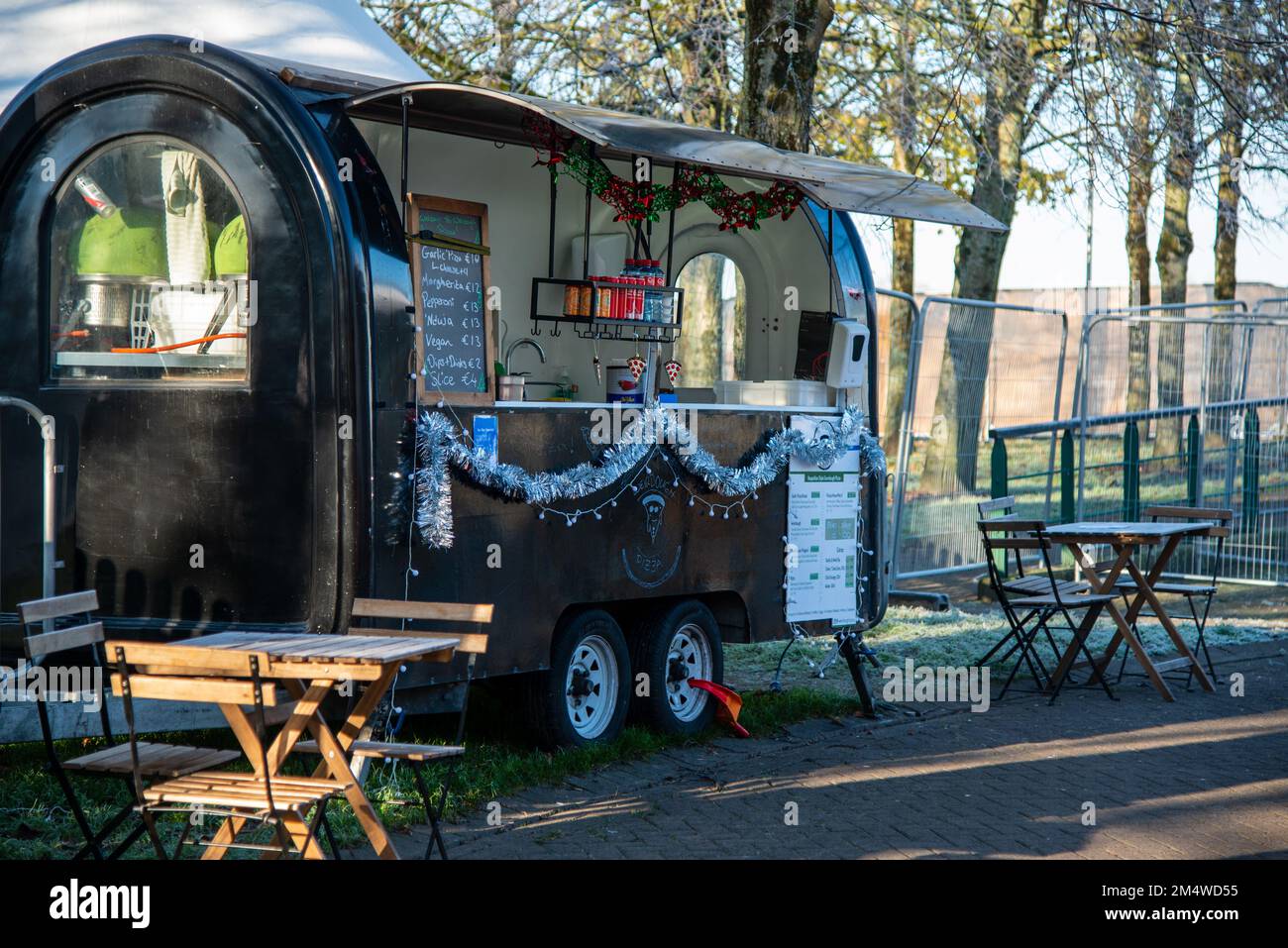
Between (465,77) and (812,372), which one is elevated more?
(465,77)

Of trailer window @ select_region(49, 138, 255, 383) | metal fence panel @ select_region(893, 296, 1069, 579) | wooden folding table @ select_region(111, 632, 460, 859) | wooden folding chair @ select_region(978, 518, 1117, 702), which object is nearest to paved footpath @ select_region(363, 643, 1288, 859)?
wooden folding chair @ select_region(978, 518, 1117, 702)

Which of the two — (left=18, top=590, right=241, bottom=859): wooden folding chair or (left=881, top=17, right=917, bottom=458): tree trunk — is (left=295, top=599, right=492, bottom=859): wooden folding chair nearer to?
(left=18, top=590, right=241, bottom=859): wooden folding chair

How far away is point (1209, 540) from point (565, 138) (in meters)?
9.44

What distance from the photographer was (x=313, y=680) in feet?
15.6

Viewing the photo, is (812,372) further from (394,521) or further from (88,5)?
(88,5)

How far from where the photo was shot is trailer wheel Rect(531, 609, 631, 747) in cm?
716

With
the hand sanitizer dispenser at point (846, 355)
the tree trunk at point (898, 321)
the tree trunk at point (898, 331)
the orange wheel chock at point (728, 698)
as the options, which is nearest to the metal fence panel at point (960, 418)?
the hand sanitizer dispenser at point (846, 355)

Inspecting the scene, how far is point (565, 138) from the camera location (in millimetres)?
7875

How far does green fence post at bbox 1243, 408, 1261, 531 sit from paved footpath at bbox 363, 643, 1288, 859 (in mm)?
5784

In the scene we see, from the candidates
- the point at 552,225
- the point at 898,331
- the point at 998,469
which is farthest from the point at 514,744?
the point at 898,331

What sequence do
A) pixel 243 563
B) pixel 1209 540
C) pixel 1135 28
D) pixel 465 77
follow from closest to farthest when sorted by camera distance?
1. pixel 243 563
2. pixel 1135 28
3. pixel 1209 540
4. pixel 465 77

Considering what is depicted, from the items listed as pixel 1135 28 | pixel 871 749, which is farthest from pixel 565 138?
pixel 1135 28

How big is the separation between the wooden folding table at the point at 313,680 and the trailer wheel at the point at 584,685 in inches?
81.7

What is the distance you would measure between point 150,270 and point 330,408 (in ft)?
3.78
